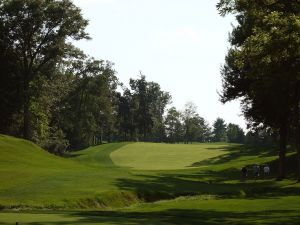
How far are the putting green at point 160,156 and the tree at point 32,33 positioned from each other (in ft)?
73.2

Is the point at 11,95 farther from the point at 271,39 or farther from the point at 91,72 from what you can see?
the point at 91,72

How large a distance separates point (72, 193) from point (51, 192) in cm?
141

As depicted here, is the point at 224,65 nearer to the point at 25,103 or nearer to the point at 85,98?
the point at 25,103

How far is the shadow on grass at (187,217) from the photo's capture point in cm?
2414

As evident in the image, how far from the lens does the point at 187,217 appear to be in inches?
1121

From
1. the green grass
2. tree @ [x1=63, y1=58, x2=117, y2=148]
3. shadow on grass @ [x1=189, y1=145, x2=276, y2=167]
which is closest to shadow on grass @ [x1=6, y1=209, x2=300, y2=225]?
the green grass

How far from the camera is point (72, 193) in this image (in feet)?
119

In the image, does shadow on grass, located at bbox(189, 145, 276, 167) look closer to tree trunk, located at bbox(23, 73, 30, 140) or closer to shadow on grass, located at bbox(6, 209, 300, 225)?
tree trunk, located at bbox(23, 73, 30, 140)

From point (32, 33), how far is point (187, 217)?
59344mm

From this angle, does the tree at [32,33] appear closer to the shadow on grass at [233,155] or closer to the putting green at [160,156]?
the putting green at [160,156]

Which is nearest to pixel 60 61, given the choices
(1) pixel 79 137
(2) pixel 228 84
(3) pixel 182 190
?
(2) pixel 228 84

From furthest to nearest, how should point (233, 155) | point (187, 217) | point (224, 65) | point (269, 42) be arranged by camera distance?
point (233, 155), point (224, 65), point (269, 42), point (187, 217)

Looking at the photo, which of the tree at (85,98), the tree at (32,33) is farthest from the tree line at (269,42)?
the tree at (85,98)

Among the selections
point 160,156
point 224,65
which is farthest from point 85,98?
point 224,65
